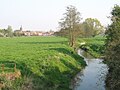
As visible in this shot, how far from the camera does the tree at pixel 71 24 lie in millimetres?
71500

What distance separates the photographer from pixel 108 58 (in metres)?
24.7

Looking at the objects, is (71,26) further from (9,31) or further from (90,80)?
(9,31)

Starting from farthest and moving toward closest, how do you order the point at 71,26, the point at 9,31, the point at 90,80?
the point at 9,31 → the point at 71,26 → the point at 90,80

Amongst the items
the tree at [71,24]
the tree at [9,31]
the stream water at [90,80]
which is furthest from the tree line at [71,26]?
the tree at [9,31]

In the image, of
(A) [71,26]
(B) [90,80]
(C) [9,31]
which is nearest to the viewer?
(B) [90,80]

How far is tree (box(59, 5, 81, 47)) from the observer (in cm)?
7150

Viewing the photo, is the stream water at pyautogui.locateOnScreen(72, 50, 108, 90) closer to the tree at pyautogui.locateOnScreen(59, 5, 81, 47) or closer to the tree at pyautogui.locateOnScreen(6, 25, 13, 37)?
the tree at pyautogui.locateOnScreen(59, 5, 81, 47)

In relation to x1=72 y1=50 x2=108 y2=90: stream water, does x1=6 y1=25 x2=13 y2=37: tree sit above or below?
above

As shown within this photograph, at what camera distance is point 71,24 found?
7269 centimetres

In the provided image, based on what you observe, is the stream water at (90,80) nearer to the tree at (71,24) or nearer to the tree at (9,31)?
the tree at (71,24)

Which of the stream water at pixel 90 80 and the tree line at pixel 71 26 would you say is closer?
the stream water at pixel 90 80

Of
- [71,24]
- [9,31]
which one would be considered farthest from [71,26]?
[9,31]

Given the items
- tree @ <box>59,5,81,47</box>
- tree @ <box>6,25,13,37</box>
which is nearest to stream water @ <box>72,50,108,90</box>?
tree @ <box>59,5,81,47</box>

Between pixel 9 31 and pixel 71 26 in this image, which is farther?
pixel 9 31
